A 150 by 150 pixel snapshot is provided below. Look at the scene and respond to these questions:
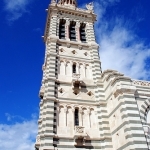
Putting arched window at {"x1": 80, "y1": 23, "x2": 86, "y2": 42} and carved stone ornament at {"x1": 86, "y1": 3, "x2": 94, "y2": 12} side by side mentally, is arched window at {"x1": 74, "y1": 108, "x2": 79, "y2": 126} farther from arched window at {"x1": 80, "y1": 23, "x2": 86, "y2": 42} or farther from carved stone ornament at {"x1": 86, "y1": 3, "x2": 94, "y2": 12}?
carved stone ornament at {"x1": 86, "y1": 3, "x2": 94, "y2": 12}

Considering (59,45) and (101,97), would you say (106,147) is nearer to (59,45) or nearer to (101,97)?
(101,97)

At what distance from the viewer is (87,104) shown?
2108cm

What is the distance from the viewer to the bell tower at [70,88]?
18422 mm

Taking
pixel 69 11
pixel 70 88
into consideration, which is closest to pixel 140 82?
pixel 70 88

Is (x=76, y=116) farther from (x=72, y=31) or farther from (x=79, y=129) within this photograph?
(x=72, y=31)

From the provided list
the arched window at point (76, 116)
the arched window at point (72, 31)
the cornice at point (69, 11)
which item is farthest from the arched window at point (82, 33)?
the arched window at point (76, 116)

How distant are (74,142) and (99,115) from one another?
3849mm

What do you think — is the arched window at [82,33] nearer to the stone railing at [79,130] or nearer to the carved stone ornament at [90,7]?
the carved stone ornament at [90,7]

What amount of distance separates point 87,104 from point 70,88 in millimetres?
2484

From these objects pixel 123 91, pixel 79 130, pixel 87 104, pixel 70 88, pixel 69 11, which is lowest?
pixel 79 130

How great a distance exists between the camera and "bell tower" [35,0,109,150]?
18.4 meters

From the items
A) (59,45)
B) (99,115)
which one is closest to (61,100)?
(99,115)

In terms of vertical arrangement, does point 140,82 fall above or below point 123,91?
above

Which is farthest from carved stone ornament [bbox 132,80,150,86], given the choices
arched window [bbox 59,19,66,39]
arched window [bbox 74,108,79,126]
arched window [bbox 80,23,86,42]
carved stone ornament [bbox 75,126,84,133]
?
arched window [bbox 59,19,66,39]
